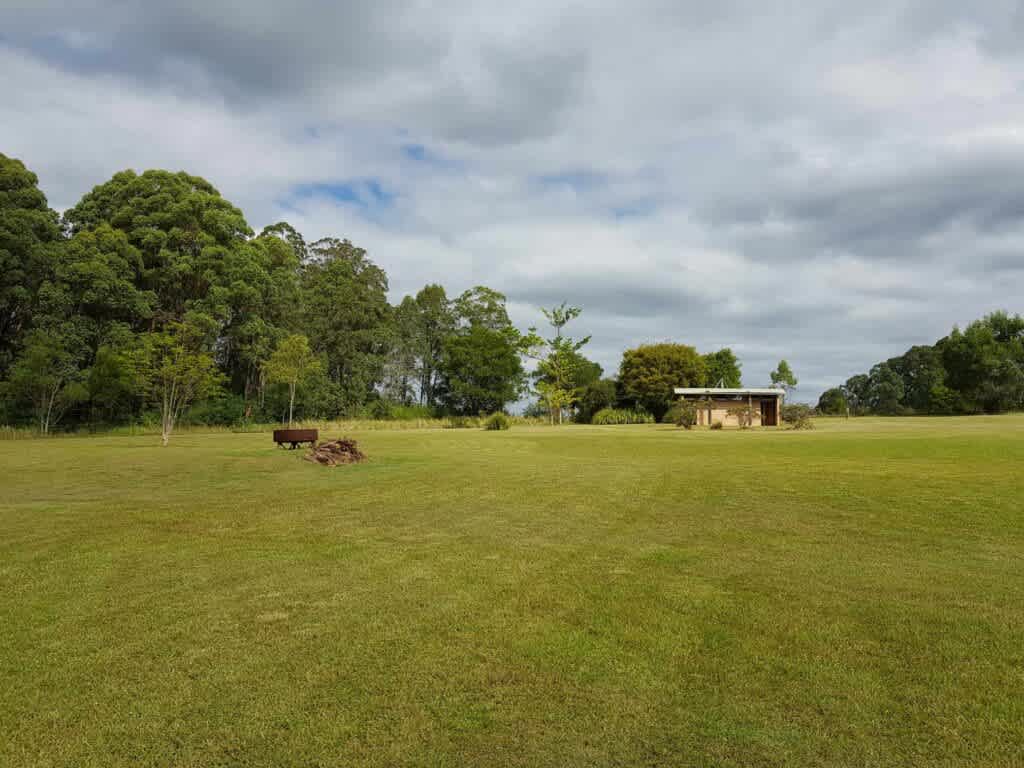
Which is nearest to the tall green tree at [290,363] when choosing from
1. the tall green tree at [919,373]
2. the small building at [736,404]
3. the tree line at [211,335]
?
the tree line at [211,335]

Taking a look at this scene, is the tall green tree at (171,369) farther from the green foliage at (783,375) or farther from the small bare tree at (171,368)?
the green foliage at (783,375)

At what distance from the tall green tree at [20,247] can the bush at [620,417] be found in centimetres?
4149

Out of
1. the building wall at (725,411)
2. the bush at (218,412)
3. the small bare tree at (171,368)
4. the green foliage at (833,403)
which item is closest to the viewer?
the small bare tree at (171,368)

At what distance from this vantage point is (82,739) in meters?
3.02

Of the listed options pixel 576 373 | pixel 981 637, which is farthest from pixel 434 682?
pixel 576 373

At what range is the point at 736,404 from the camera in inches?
1987

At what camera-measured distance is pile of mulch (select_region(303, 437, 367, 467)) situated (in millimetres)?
17306

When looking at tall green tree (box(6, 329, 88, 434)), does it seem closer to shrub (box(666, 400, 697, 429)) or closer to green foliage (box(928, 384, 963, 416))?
shrub (box(666, 400, 697, 429))

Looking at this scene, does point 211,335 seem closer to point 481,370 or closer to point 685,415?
point 481,370

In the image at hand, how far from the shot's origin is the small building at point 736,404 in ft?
160

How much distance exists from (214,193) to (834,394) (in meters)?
69.6

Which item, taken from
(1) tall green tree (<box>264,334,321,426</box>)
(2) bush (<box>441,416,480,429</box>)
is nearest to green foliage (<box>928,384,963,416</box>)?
(2) bush (<box>441,416,480,429</box>)

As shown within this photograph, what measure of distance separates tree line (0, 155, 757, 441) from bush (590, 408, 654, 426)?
1.16 meters

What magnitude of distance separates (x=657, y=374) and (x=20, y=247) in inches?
1863
